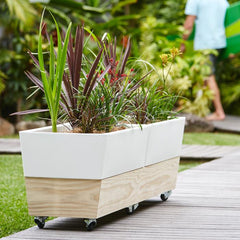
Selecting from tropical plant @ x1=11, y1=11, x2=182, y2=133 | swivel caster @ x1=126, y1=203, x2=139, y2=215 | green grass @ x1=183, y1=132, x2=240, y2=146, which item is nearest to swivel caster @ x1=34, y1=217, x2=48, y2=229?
tropical plant @ x1=11, y1=11, x2=182, y2=133

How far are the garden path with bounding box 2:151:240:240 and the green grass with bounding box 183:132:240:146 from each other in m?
3.37

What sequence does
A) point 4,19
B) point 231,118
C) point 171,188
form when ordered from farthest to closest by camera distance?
1. point 231,118
2. point 4,19
3. point 171,188

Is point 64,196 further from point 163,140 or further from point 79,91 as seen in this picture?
point 163,140

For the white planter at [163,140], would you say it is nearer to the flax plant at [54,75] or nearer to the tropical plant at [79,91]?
the tropical plant at [79,91]

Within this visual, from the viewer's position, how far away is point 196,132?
9.64 metres

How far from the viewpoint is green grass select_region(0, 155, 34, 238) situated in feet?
12.8

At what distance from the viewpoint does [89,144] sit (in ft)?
11.2

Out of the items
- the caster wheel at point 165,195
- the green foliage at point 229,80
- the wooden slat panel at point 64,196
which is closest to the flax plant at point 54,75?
the wooden slat panel at point 64,196

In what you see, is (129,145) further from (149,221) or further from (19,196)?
(19,196)

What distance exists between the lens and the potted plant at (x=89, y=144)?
344 centimetres

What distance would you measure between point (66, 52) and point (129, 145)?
0.62 m

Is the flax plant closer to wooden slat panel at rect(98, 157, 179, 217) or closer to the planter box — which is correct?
the planter box

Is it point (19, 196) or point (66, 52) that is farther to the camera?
point (19, 196)

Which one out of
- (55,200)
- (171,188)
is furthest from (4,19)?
(55,200)
